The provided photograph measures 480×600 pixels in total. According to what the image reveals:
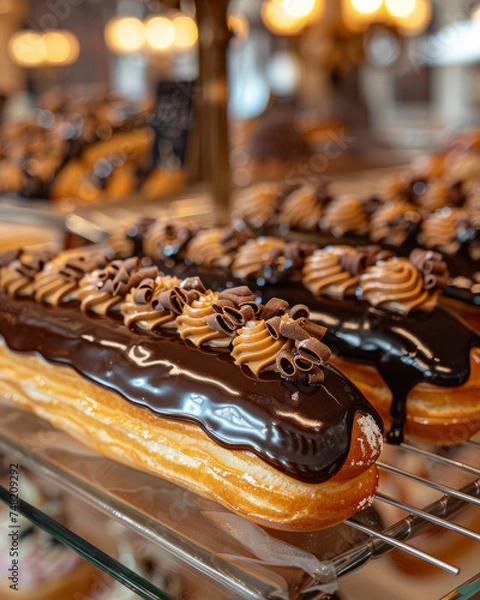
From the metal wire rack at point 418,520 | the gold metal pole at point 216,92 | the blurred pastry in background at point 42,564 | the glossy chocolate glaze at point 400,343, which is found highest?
the gold metal pole at point 216,92

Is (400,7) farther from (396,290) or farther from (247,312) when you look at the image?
(247,312)

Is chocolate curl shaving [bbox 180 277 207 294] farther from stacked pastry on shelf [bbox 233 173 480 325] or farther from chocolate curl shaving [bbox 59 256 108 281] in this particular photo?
stacked pastry on shelf [bbox 233 173 480 325]

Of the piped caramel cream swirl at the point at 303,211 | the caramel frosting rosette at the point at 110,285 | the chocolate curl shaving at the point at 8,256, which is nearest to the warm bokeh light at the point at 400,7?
the piped caramel cream swirl at the point at 303,211

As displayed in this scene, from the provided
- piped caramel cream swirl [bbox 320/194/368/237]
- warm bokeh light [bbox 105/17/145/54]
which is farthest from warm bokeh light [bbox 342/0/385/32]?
warm bokeh light [bbox 105/17/145/54]

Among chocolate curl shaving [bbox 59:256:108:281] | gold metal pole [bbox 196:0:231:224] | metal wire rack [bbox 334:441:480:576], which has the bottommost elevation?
metal wire rack [bbox 334:441:480:576]

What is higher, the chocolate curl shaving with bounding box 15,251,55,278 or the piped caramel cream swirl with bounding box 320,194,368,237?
the chocolate curl shaving with bounding box 15,251,55,278

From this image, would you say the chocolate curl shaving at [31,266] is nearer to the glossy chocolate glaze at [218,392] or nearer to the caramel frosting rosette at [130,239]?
the glossy chocolate glaze at [218,392]

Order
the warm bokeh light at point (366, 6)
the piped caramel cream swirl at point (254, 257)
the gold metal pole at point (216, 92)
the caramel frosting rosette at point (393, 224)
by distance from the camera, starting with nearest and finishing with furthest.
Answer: the piped caramel cream swirl at point (254, 257) → the caramel frosting rosette at point (393, 224) → the gold metal pole at point (216, 92) → the warm bokeh light at point (366, 6)
